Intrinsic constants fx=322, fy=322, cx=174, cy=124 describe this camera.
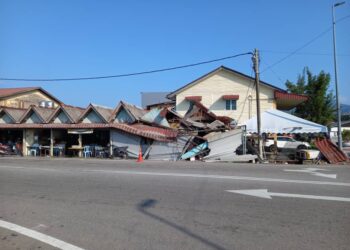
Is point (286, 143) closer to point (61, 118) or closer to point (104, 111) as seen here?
point (104, 111)

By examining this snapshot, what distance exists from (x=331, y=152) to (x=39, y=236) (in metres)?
18.3

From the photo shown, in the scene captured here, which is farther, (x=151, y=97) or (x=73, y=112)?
(x=151, y=97)

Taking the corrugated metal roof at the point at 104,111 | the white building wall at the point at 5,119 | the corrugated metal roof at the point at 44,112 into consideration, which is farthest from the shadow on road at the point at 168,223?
the white building wall at the point at 5,119

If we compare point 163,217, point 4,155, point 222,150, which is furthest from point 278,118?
point 4,155

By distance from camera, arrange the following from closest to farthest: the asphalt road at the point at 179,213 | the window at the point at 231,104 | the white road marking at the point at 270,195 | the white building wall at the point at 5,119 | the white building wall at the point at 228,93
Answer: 1. the asphalt road at the point at 179,213
2. the white road marking at the point at 270,195
3. the white building wall at the point at 5,119
4. the white building wall at the point at 228,93
5. the window at the point at 231,104

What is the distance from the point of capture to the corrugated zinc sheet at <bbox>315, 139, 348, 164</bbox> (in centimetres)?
1907

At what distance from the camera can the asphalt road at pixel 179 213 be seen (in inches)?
199

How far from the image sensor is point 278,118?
2325 centimetres

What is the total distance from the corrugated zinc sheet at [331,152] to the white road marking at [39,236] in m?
17.7

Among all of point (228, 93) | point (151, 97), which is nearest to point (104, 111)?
point (228, 93)

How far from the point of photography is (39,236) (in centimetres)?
541

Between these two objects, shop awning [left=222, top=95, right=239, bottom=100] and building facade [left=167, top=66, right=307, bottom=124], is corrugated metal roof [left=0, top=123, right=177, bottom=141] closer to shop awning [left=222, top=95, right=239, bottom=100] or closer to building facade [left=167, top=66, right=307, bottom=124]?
building facade [left=167, top=66, right=307, bottom=124]

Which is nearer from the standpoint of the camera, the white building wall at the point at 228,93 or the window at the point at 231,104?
the white building wall at the point at 228,93

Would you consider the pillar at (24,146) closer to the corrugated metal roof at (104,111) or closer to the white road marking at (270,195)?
the corrugated metal roof at (104,111)
